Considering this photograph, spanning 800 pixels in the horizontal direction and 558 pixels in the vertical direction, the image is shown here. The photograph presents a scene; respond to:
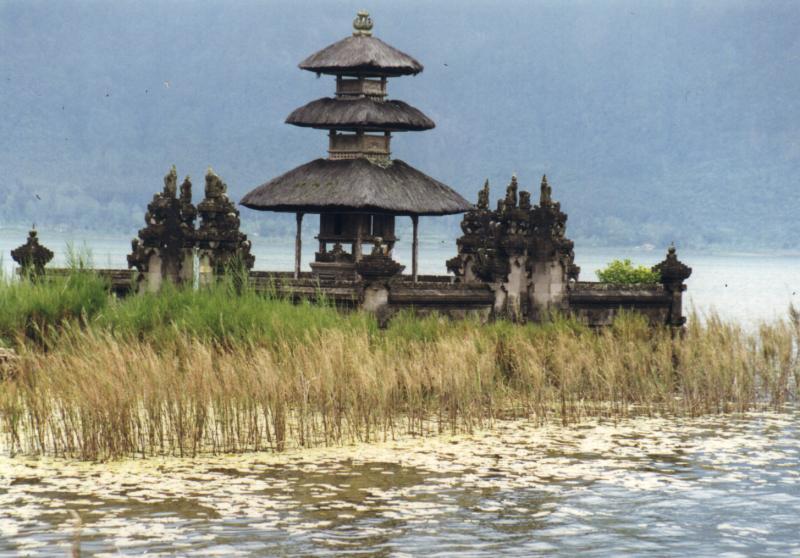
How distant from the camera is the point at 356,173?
37219 mm

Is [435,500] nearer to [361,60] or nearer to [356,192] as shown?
[356,192]

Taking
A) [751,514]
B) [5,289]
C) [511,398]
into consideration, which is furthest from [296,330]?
[751,514]

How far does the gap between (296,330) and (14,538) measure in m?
9.87

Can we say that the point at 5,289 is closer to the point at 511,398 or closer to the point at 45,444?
the point at 45,444

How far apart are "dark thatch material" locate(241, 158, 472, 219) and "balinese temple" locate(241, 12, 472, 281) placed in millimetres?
24

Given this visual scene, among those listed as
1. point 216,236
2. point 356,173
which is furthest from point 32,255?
point 356,173

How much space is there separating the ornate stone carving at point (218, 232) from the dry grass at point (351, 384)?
14.6ft

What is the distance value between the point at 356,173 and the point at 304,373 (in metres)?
16.9

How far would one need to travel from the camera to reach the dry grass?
18578mm

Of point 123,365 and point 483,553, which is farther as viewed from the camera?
point 123,365

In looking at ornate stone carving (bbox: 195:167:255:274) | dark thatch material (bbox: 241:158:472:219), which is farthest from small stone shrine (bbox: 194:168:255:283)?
dark thatch material (bbox: 241:158:472:219)

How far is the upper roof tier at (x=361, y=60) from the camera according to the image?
37.8m

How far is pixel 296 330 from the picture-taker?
78.8ft

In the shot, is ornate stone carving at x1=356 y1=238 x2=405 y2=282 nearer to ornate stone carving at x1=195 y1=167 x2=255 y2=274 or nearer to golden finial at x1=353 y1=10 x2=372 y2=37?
ornate stone carving at x1=195 y1=167 x2=255 y2=274
